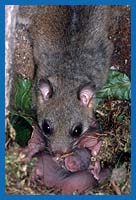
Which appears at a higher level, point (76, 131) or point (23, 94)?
point (23, 94)

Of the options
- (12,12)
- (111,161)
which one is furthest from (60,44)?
(111,161)

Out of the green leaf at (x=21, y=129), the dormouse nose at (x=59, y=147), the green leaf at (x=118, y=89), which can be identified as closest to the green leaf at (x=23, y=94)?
the green leaf at (x=21, y=129)

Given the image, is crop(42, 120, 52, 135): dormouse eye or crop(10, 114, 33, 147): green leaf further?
crop(42, 120, 52, 135): dormouse eye

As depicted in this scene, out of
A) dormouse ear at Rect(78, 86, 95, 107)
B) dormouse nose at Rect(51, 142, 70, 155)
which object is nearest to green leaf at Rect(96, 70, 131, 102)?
dormouse ear at Rect(78, 86, 95, 107)

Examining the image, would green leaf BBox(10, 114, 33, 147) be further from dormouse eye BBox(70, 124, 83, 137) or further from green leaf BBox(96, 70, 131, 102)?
green leaf BBox(96, 70, 131, 102)

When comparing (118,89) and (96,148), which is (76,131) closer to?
(96,148)

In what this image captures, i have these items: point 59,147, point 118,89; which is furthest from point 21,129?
point 118,89
